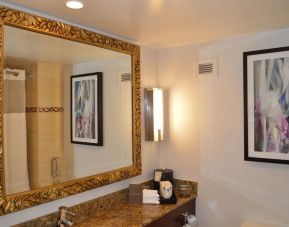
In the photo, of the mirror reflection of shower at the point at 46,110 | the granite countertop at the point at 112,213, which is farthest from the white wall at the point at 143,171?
the mirror reflection of shower at the point at 46,110

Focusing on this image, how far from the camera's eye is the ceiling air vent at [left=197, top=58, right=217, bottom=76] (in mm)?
2379

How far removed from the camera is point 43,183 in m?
1.70

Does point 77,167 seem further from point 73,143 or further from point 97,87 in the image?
point 97,87

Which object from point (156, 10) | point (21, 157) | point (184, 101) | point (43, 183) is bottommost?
point (43, 183)

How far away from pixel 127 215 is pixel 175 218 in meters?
0.41

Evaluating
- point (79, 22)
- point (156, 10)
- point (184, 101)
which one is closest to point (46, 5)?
point (79, 22)

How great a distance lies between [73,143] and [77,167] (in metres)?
0.16

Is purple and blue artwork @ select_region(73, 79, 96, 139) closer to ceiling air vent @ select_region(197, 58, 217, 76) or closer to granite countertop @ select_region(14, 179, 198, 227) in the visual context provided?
granite countertop @ select_region(14, 179, 198, 227)

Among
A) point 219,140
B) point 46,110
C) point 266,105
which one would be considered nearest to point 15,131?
point 46,110

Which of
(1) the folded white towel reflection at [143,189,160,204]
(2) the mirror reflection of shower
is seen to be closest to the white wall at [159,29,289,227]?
(1) the folded white towel reflection at [143,189,160,204]

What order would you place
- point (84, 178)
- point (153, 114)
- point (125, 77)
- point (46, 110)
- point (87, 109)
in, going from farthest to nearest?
point (153, 114), point (125, 77), point (87, 109), point (84, 178), point (46, 110)

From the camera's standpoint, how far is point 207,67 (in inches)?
95.0

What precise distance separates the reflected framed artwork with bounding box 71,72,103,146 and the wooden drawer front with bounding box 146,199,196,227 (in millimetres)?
702

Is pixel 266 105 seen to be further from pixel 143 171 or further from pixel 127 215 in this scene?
pixel 127 215
